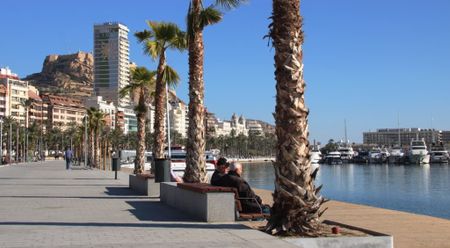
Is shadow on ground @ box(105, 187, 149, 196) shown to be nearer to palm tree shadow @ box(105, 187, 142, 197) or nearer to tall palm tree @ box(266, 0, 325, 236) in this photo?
palm tree shadow @ box(105, 187, 142, 197)

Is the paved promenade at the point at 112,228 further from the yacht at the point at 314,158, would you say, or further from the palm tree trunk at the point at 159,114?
the palm tree trunk at the point at 159,114

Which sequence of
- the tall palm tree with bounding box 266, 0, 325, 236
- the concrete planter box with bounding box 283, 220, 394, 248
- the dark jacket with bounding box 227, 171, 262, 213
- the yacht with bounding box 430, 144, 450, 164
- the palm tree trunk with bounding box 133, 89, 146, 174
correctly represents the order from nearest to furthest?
the concrete planter box with bounding box 283, 220, 394, 248 < the tall palm tree with bounding box 266, 0, 325, 236 < the dark jacket with bounding box 227, 171, 262, 213 < the palm tree trunk with bounding box 133, 89, 146, 174 < the yacht with bounding box 430, 144, 450, 164

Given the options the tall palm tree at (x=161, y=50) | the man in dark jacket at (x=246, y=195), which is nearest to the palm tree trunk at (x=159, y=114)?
the tall palm tree at (x=161, y=50)

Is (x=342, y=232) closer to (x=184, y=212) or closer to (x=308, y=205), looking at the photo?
(x=308, y=205)

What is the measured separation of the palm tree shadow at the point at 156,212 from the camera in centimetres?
1217

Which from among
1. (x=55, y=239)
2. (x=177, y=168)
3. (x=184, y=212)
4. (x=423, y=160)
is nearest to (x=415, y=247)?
(x=184, y=212)

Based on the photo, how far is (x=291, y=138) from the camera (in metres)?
9.46

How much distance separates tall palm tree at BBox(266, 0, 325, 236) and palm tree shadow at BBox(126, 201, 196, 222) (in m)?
2.93

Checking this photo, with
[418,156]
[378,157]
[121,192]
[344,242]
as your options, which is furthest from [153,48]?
[378,157]

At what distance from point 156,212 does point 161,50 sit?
10.6m

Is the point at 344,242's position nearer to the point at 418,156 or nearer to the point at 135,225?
the point at 135,225

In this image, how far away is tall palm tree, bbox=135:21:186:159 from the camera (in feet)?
72.2

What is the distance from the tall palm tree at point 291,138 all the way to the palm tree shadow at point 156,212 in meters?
2.93

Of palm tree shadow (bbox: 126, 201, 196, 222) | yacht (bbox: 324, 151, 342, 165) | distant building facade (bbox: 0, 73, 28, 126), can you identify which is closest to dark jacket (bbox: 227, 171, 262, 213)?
palm tree shadow (bbox: 126, 201, 196, 222)
